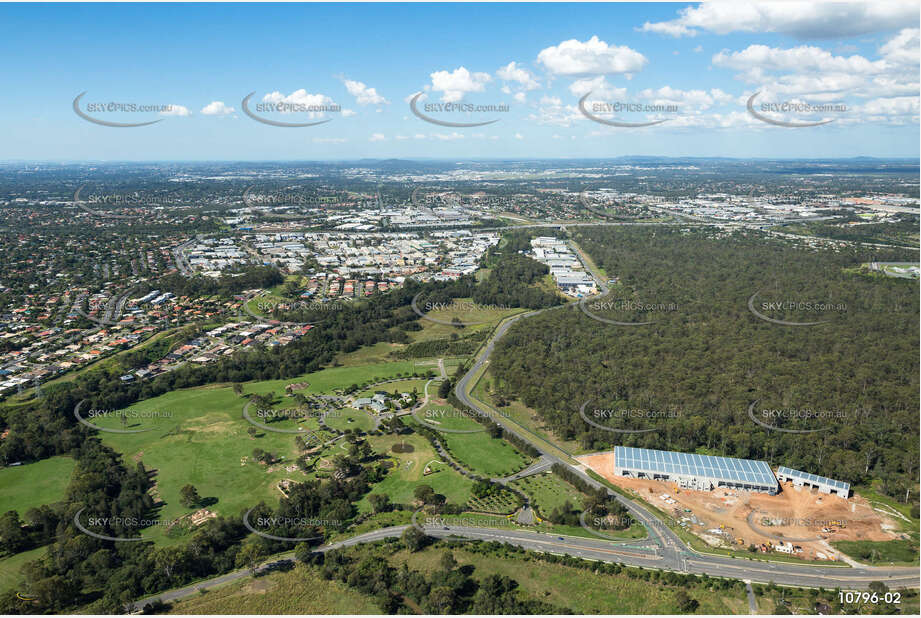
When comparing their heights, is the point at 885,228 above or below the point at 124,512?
above

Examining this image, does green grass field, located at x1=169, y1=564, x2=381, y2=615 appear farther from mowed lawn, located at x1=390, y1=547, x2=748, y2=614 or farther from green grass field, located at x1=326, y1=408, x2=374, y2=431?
green grass field, located at x1=326, y1=408, x2=374, y2=431

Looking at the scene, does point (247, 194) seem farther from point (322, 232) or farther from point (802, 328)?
point (802, 328)

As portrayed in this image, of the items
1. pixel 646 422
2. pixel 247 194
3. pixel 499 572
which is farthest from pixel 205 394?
pixel 247 194

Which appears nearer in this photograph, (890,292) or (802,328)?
(802,328)

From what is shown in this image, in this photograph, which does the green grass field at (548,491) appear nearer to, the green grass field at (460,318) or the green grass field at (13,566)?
the green grass field at (13,566)

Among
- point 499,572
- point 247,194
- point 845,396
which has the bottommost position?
point 499,572

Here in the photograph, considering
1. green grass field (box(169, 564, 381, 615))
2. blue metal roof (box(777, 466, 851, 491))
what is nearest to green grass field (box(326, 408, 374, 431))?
green grass field (box(169, 564, 381, 615))

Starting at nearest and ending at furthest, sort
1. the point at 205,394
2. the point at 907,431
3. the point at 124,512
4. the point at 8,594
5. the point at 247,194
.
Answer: the point at 8,594, the point at 124,512, the point at 907,431, the point at 205,394, the point at 247,194

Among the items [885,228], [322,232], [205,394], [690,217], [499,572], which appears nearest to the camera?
[499,572]
